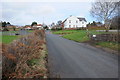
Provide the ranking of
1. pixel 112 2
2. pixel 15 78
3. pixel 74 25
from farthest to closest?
pixel 74 25, pixel 112 2, pixel 15 78

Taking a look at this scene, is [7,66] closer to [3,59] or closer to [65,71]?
[3,59]

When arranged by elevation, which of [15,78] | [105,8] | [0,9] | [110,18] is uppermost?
[105,8]

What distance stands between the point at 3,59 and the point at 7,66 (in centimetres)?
27

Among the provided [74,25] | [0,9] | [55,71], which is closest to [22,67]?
[55,71]

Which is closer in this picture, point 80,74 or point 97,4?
point 80,74

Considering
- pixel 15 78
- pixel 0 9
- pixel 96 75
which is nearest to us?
pixel 15 78

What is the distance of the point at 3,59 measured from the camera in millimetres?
3896

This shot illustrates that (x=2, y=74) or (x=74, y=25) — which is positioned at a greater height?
(x=74, y=25)

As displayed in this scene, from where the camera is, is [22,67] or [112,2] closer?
[22,67]

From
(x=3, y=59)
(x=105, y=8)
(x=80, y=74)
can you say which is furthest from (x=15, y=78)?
(x=105, y=8)

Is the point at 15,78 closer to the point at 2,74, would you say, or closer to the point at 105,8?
the point at 2,74

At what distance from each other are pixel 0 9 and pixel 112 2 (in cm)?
2335

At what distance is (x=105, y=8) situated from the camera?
24000 millimetres

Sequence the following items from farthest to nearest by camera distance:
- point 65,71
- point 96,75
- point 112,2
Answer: point 112,2 → point 65,71 → point 96,75
